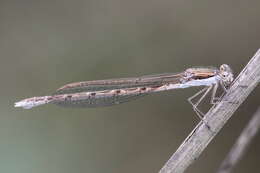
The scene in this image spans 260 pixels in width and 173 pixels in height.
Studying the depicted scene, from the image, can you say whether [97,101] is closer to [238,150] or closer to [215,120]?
[215,120]

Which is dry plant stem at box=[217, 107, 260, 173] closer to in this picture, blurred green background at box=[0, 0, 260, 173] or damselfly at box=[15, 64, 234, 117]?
damselfly at box=[15, 64, 234, 117]

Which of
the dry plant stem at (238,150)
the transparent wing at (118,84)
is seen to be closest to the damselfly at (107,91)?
the transparent wing at (118,84)

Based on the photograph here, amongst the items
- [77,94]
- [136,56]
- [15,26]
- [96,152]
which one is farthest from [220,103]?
[15,26]

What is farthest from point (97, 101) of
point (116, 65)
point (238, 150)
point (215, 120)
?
point (238, 150)

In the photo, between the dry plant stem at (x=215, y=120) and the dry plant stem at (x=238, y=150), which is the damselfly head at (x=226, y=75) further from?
the dry plant stem at (x=238, y=150)

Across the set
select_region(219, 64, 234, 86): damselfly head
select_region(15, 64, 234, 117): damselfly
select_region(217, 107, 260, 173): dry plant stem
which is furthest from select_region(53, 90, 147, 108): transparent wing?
select_region(217, 107, 260, 173): dry plant stem
